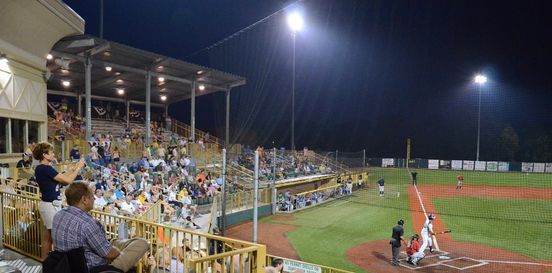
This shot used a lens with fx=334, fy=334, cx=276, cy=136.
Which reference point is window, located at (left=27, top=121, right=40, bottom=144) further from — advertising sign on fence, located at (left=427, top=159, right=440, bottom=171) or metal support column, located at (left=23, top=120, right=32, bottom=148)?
advertising sign on fence, located at (left=427, top=159, right=440, bottom=171)

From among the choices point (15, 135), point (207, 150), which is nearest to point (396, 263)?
point (15, 135)

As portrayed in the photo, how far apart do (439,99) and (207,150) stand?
43.4 meters

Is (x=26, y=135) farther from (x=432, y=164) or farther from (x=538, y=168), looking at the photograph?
(x=538, y=168)

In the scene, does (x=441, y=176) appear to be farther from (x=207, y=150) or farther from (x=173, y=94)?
(x=173, y=94)

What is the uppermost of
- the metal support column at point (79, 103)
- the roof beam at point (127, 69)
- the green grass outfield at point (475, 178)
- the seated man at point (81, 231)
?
the roof beam at point (127, 69)

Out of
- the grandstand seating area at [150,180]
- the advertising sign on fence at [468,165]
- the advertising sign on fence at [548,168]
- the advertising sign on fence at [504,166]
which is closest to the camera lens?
the grandstand seating area at [150,180]

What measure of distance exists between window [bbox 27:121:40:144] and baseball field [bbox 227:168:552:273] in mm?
9253

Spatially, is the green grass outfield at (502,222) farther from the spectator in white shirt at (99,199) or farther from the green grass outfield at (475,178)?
the spectator in white shirt at (99,199)

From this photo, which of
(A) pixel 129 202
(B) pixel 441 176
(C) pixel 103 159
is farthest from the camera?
(B) pixel 441 176

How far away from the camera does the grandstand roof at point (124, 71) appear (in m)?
18.2

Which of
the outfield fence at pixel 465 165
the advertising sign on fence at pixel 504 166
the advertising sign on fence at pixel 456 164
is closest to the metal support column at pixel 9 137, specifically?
the outfield fence at pixel 465 165

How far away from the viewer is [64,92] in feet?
92.5

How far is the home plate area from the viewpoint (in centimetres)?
1141

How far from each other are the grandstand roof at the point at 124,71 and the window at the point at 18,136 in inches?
180
